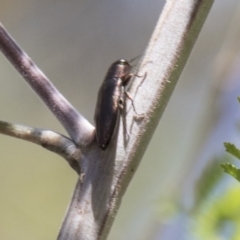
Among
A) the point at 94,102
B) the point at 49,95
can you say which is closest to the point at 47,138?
the point at 49,95

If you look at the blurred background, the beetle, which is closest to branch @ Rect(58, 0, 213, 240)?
the beetle

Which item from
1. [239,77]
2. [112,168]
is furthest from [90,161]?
[239,77]

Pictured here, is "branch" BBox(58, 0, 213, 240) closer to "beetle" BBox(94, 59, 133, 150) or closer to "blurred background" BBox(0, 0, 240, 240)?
"beetle" BBox(94, 59, 133, 150)

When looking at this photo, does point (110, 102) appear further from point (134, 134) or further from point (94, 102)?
point (94, 102)

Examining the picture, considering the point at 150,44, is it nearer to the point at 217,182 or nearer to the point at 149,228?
the point at 217,182

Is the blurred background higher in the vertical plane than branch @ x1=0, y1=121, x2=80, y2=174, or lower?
higher

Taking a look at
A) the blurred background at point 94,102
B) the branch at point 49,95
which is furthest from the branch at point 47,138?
the blurred background at point 94,102

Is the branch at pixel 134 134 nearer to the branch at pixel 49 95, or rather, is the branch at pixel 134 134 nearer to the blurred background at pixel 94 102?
the branch at pixel 49 95
